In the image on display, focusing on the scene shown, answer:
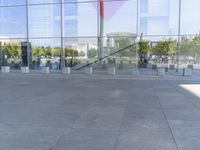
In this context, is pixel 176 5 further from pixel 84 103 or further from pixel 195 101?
pixel 84 103

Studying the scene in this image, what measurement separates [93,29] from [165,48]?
23.3ft

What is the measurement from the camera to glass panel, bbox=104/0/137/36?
23.4 meters

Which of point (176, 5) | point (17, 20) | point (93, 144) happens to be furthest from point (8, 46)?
point (93, 144)

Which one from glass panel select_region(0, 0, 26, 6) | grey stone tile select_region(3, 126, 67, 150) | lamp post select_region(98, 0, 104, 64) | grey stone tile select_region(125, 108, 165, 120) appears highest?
glass panel select_region(0, 0, 26, 6)

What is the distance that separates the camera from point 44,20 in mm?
26172

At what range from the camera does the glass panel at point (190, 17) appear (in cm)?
2269

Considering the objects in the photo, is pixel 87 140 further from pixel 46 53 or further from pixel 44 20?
pixel 44 20

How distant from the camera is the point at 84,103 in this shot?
941 cm

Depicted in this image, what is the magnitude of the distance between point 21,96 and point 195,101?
7.30 metres

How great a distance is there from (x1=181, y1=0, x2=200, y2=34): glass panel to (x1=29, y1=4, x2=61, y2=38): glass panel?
1215cm

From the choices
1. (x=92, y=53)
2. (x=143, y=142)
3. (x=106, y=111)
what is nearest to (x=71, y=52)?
(x=92, y=53)

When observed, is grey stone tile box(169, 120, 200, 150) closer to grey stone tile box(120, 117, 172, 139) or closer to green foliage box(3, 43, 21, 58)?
grey stone tile box(120, 117, 172, 139)

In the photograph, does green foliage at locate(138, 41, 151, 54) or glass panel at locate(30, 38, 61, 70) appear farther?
glass panel at locate(30, 38, 61, 70)

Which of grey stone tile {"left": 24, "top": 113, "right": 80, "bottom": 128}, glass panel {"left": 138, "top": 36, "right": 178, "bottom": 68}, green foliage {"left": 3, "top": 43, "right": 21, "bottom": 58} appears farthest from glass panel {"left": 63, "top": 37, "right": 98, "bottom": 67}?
grey stone tile {"left": 24, "top": 113, "right": 80, "bottom": 128}
